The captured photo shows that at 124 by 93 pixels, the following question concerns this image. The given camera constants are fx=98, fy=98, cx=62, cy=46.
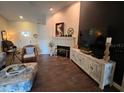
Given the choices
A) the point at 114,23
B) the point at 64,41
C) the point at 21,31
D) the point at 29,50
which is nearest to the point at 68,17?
the point at 64,41

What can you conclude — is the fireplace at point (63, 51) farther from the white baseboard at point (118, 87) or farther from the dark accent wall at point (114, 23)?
the white baseboard at point (118, 87)

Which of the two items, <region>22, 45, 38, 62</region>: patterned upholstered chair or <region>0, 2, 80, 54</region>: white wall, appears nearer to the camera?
<region>22, 45, 38, 62</region>: patterned upholstered chair

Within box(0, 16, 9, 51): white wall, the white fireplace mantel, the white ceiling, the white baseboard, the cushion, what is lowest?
the white baseboard

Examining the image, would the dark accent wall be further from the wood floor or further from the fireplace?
the fireplace

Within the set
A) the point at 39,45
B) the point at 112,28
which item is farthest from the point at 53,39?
the point at 112,28

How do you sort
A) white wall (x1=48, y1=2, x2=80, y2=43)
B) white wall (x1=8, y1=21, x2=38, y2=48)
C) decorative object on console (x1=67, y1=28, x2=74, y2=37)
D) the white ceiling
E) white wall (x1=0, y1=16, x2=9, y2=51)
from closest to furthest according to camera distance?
the white ceiling < white wall (x1=48, y1=2, x2=80, y2=43) < decorative object on console (x1=67, y1=28, x2=74, y2=37) < white wall (x1=0, y1=16, x2=9, y2=51) < white wall (x1=8, y1=21, x2=38, y2=48)

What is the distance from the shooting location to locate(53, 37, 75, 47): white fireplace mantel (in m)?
5.29

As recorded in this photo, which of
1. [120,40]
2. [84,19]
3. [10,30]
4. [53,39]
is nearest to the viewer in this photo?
[120,40]

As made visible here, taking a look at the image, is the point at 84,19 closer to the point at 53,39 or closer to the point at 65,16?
the point at 65,16

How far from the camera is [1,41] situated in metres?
6.96

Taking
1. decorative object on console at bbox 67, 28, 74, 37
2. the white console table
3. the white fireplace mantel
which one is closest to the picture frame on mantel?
the white fireplace mantel

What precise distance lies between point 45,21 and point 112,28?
4879 mm

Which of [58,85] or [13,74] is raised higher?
[13,74]

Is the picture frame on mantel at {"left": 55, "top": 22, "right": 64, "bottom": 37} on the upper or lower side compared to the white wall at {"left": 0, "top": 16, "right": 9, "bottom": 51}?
lower
